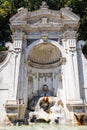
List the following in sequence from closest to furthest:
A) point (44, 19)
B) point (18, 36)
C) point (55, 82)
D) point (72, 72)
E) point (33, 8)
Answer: point (72, 72) → point (18, 36) → point (44, 19) → point (55, 82) → point (33, 8)

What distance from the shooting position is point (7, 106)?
10555mm

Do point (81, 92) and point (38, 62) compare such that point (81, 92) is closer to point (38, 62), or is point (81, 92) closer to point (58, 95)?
point (58, 95)

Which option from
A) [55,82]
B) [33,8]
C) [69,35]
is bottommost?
[55,82]

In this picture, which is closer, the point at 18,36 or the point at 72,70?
the point at 72,70

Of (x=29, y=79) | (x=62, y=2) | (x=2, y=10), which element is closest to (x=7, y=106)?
(x=29, y=79)

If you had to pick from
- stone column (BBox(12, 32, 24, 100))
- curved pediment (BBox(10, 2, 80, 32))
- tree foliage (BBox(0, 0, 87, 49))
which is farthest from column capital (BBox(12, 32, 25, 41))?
tree foliage (BBox(0, 0, 87, 49))

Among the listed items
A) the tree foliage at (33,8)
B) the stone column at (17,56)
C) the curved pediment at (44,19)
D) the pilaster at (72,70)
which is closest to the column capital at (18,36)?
the stone column at (17,56)

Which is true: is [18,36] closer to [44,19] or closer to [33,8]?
[44,19]

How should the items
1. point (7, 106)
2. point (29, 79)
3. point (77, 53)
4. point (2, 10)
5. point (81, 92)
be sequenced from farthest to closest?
point (2, 10) → point (29, 79) → point (77, 53) → point (81, 92) → point (7, 106)

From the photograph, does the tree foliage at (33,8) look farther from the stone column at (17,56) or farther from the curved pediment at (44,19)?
the stone column at (17,56)

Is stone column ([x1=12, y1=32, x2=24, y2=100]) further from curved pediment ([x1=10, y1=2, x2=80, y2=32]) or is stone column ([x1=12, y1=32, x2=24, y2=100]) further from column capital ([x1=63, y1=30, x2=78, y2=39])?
column capital ([x1=63, y1=30, x2=78, y2=39])

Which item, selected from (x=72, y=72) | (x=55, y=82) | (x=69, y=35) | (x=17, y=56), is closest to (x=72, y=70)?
(x=72, y=72)

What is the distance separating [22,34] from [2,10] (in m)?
9.39

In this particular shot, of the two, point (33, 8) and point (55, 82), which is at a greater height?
point (33, 8)
